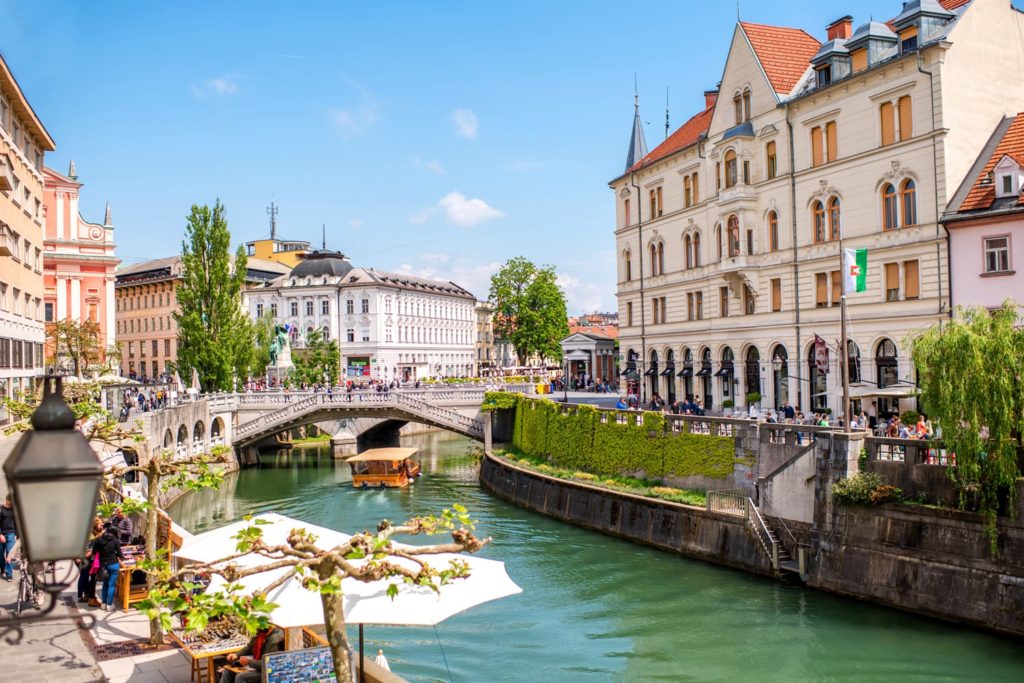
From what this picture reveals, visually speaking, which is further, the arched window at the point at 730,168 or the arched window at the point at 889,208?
the arched window at the point at 730,168

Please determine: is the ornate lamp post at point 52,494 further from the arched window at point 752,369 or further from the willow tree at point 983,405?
the arched window at point 752,369

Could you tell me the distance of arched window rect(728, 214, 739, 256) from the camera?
155 ft

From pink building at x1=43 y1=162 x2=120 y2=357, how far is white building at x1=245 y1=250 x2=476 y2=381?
149 ft

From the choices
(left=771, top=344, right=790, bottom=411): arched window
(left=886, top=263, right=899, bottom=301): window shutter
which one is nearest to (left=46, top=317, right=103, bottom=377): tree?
(left=771, top=344, right=790, bottom=411): arched window

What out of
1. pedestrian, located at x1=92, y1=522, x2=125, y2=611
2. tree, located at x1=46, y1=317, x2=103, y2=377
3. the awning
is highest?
tree, located at x1=46, y1=317, x2=103, y2=377

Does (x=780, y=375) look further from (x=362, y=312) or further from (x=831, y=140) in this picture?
(x=362, y=312)

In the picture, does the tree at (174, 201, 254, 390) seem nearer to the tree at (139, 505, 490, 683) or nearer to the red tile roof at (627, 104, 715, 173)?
the red tile roof at (627, 104, 715, 173)

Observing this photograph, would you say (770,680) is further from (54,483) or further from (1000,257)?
(1000,257)

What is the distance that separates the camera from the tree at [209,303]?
6044 cm

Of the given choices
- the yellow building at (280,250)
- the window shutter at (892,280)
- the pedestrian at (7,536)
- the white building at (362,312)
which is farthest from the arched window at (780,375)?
the yellow building at (280,250)

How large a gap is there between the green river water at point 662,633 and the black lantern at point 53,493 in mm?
16920

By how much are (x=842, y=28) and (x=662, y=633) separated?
33.8 meters

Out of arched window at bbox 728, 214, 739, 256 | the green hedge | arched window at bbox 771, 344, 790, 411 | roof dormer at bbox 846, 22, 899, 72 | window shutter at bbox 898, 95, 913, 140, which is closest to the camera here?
the green hedge

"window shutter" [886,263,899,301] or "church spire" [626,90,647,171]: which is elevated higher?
"church spire" [626,90,647,171]
